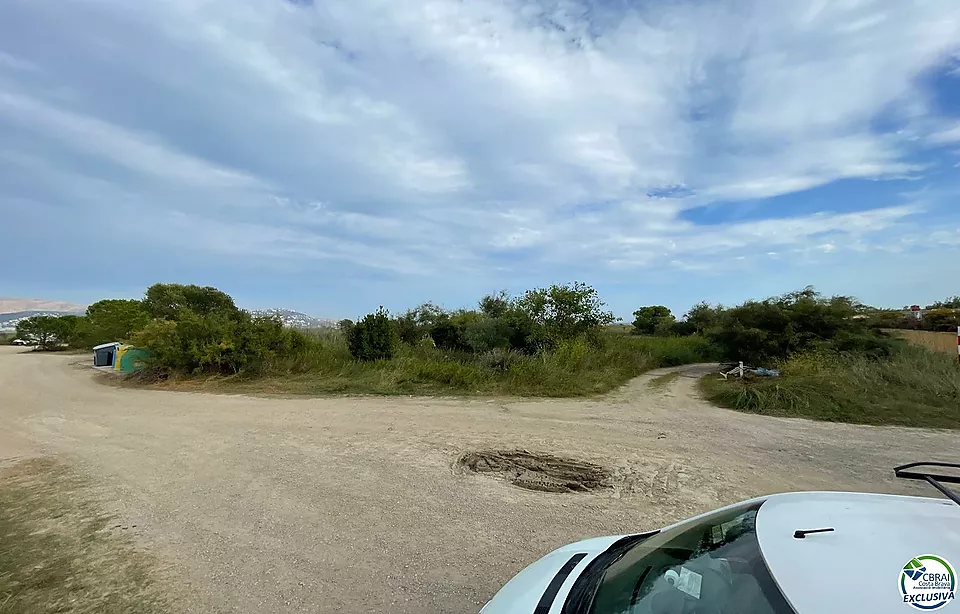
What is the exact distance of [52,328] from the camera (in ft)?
118

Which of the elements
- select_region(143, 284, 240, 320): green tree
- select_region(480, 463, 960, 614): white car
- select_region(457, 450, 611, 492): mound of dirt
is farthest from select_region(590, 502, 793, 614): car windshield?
select_region(143, 284, 240, 320): green tree

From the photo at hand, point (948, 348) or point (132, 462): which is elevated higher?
point (948, 348)

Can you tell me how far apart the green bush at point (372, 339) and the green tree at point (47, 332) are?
1227 inches

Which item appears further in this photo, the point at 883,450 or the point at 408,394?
the point at 408,394

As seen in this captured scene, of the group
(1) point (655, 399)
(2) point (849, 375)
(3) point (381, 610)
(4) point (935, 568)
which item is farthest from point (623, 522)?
(2) point (849, 375)

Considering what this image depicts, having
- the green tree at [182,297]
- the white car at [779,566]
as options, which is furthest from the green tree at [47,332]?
the white car at [779,566]

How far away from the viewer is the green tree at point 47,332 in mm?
35906

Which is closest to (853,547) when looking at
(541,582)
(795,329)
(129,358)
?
(541,582)

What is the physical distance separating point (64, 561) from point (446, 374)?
9.80m

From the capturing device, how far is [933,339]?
16.2 m

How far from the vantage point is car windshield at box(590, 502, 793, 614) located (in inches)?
58.1

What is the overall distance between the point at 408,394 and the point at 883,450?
8.83 metres

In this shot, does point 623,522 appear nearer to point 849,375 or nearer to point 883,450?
point 883,450

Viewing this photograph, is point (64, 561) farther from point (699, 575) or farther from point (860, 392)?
point (860, 392)
